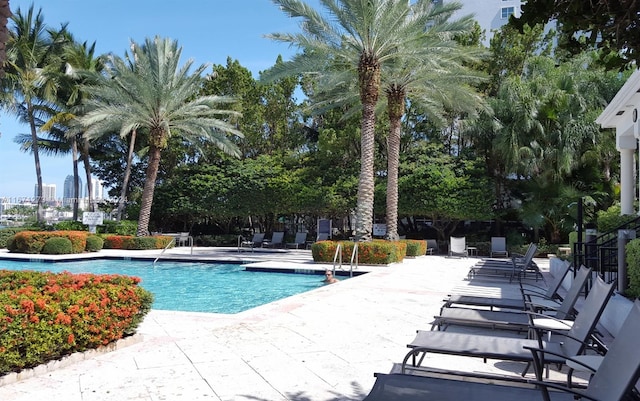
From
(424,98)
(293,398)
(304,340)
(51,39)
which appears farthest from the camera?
(51,39)

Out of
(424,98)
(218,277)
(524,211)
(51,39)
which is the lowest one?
(218,277)

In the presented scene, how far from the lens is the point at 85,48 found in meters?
31.9

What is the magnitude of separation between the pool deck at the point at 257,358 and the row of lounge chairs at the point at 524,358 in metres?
0.51

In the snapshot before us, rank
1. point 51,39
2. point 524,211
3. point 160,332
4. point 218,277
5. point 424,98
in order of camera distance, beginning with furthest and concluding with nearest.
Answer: point 51,39 < point 524,211 < point 424,98 < point 218,277 < point 160,332

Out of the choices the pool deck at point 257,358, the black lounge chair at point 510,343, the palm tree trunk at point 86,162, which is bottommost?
the pool deck at point 257,358

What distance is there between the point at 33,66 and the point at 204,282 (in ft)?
69.5

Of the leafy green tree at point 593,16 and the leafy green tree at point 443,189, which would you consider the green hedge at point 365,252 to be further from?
the leafy green tree at point 593,16

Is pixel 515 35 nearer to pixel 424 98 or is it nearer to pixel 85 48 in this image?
pixel 424 98

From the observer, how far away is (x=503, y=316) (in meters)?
5.70

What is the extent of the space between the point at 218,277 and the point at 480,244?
14.0 meters

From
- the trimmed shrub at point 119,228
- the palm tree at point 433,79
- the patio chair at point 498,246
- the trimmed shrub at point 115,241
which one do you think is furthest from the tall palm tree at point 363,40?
the trimmed shrub at point 119,228

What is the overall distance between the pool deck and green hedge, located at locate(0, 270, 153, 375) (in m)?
0.18

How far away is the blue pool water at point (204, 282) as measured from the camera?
37.7ft

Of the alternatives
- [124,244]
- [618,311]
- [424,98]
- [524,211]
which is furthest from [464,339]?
[124,244]
